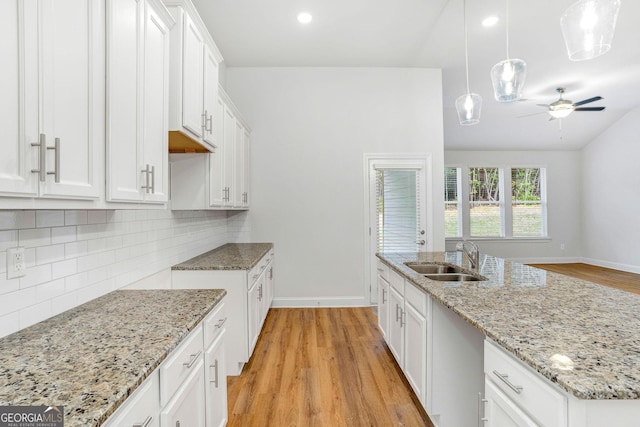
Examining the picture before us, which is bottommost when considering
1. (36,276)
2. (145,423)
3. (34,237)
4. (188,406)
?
(188,406)

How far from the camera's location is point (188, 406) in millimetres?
1319

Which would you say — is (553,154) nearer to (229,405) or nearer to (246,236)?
(246,236)

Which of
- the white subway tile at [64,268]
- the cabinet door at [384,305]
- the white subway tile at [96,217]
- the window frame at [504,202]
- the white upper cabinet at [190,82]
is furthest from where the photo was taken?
the window frame at [504,202]

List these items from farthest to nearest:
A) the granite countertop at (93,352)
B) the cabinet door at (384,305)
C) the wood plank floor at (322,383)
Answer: the cabinet door at (384,305) → the wood plank floor at (322,383) → the granite countertop at (93,352)

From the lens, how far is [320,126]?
14.4 feet

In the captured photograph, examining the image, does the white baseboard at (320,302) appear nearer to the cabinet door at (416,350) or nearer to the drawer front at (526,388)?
the cabinet door at (416,350)

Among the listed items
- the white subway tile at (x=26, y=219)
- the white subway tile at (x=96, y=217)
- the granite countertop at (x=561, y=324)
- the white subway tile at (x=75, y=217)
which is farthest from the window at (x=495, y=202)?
the white subway tile at (x=26, y=219)

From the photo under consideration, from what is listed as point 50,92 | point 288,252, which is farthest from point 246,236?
point 50,92

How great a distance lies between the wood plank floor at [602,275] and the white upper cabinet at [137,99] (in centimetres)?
700

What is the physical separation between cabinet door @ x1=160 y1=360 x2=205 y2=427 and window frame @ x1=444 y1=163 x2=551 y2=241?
23.4 feet

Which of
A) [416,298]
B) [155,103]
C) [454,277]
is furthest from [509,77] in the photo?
[155,103]

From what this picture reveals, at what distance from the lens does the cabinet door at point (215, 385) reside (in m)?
1.56

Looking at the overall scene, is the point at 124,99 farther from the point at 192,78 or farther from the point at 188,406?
the point at 188,406

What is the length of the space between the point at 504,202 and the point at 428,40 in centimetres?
548
